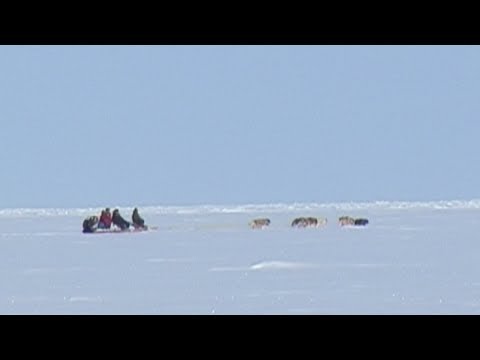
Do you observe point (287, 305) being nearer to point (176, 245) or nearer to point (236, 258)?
point (236, 258)

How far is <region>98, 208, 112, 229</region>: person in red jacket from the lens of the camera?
514 centimetres

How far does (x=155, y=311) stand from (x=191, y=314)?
150 mm

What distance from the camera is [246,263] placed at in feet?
15.7

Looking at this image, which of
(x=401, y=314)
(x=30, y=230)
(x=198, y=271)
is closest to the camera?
(x=401, y=314)

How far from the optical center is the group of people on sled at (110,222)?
202 inches

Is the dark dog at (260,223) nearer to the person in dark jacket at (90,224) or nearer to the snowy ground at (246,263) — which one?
the snowy ground at (246,263)

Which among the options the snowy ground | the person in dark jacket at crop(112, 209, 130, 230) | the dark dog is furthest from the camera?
the dark dog

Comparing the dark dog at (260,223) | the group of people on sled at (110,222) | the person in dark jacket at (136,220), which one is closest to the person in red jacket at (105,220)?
the group of people on sled at (110,222)

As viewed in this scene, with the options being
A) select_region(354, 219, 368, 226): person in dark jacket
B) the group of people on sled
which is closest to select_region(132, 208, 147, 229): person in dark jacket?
the group of people on sled

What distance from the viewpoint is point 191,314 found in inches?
172

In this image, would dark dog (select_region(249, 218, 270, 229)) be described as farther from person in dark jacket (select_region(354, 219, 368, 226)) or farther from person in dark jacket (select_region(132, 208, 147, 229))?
person in dark jacket (select_region(132, 208, 147, 229))
